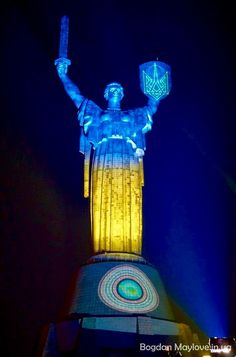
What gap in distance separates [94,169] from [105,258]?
2604mm

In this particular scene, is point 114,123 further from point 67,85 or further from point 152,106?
point 67,85

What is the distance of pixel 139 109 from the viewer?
13070 mm

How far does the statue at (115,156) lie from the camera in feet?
38.5

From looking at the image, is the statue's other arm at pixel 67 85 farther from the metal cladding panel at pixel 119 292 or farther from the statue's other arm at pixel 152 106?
the metal cladding panel at pixel 119 292

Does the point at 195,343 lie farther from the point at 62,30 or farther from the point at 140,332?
the point at 62,30

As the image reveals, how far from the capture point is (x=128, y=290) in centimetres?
1066

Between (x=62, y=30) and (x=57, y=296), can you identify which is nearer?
(x=62, y=30)

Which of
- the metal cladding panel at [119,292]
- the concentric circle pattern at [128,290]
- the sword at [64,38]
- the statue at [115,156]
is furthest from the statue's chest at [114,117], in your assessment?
the concentric circle pattern at [128,290]

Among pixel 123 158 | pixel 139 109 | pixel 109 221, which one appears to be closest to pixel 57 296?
pixel 109 221

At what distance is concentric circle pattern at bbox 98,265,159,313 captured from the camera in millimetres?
10312

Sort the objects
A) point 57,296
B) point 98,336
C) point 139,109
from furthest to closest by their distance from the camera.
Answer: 1. point 57,296
2. point 139,109
3. point 98,336

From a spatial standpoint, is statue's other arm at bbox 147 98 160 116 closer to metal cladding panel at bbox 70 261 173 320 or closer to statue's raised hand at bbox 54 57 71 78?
statue's raised hand at bbox 54 57 71 78

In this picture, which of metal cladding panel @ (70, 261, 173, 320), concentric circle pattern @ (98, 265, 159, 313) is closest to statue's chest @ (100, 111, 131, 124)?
metal cladding panel @ (70, 261, 173, 320)

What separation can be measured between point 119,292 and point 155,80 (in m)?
6.28
